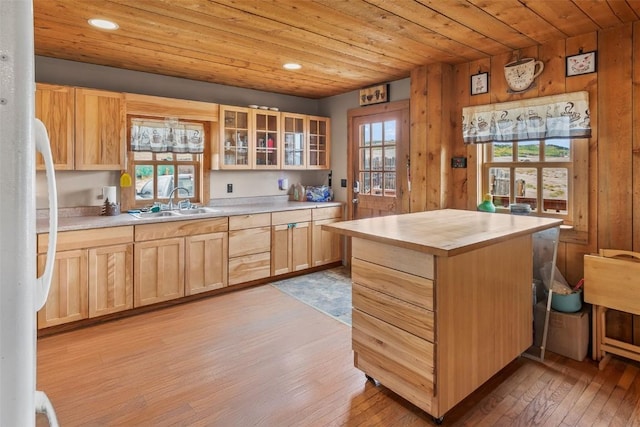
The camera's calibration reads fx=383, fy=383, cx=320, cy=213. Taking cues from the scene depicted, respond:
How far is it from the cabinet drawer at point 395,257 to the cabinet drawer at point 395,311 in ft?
0.58

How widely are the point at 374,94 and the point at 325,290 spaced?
2.30 metres

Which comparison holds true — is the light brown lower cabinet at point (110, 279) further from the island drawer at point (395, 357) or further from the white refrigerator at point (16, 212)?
the white refrigerator at point (16, 212)

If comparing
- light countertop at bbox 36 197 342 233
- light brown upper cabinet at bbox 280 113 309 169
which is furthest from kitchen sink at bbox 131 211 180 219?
light brown upper cabinet at bbox 280 113 309 169

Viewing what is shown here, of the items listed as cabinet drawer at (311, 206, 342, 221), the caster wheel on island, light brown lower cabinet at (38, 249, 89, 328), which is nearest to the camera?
the caster wheel on island

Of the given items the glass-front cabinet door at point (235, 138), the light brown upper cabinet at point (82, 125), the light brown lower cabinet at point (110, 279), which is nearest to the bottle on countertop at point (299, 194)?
the glass-front cabinet door at point (235, 138)

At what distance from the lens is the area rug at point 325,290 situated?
11.7 feet

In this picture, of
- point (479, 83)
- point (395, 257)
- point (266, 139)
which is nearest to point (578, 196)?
point (479, 83)

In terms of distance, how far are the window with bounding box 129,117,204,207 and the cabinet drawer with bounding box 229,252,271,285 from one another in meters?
0.92

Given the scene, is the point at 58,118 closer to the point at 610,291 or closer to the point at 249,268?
the point at 249,268

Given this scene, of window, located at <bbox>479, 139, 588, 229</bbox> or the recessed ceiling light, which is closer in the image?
the recessed ceiling light

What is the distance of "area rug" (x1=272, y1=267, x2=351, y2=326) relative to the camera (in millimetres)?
3580

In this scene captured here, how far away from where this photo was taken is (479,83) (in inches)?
137

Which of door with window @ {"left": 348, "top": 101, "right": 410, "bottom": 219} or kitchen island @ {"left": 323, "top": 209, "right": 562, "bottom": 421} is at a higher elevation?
door with window @ {"left": 348, "top": 101, "right": 410, "bottom": 219}

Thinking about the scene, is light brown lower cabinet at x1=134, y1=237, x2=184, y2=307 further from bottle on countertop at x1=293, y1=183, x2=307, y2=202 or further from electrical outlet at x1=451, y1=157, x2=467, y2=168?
electrical outlet at x1=451, y1=157, x2=467, y2=168
